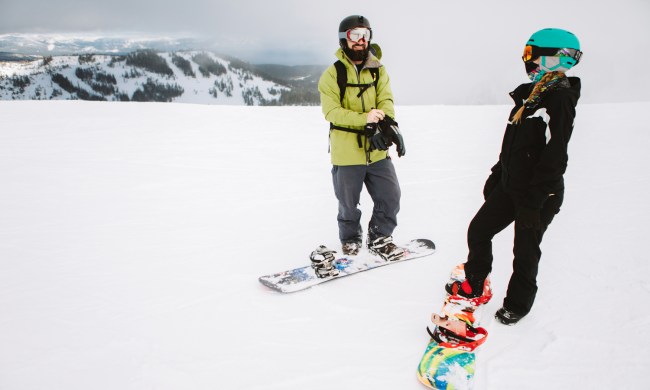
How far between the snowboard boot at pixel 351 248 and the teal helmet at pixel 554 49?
97.0 inches

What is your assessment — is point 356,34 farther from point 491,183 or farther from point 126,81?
point 126,81

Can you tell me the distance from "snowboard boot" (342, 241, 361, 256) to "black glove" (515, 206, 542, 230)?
193cm

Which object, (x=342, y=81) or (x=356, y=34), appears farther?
(x=342, y=81)

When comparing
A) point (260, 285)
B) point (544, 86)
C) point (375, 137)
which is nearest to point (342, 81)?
point (375, 137)

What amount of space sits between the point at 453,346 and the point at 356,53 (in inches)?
101

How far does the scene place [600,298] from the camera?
3219mm

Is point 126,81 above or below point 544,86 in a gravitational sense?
above

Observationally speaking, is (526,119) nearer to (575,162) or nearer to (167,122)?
(575,162)

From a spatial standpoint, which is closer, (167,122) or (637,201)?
(637,201)

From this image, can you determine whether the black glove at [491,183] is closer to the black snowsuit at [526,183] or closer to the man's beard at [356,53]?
the black snowsuit at [526,183]

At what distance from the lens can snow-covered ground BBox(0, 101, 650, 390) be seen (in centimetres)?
261

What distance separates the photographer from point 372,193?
4102 mm

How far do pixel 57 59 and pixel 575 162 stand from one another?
205 metres

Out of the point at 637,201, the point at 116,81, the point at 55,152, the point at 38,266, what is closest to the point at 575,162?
the point at 637,201
